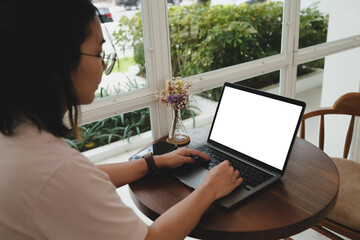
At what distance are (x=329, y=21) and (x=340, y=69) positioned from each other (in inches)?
17.7

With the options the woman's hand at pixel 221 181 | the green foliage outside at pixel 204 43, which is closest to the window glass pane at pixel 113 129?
the green foliage outside at pixel 204 43

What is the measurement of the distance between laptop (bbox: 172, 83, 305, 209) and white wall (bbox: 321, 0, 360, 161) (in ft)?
5.88

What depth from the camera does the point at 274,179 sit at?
45.1 inches

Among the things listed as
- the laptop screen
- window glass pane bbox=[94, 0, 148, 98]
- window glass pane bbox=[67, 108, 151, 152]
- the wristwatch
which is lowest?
window glass pane bbox=[67, 108, 151, 152]

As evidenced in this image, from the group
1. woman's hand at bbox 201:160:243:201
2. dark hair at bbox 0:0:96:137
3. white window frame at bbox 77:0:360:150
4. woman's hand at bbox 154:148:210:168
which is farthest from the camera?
white window frame at bbox 77:0:360:150

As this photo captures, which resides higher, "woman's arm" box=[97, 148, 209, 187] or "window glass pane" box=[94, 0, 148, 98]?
"window glass pane" box=[94, 0, 148, 98]

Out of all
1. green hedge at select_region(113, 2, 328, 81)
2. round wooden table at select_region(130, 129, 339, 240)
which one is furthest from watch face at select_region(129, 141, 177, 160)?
green hedge at select_region(113, 2, 328, 81)

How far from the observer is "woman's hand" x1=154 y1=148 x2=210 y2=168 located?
125 centimetres

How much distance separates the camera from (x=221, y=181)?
1.04 meters

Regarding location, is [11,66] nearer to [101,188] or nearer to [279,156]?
[101,188]

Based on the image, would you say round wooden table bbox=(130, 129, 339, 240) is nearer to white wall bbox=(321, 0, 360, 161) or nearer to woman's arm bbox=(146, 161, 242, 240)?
woman's arm bbox=(146, 161, 242, 240)

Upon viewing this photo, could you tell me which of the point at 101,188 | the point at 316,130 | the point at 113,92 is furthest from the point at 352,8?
the point at 101,188

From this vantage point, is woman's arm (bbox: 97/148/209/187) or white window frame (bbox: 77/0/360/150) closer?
woman's arm (bbox: 97/148/209/187)

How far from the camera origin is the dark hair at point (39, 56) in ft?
2.15
